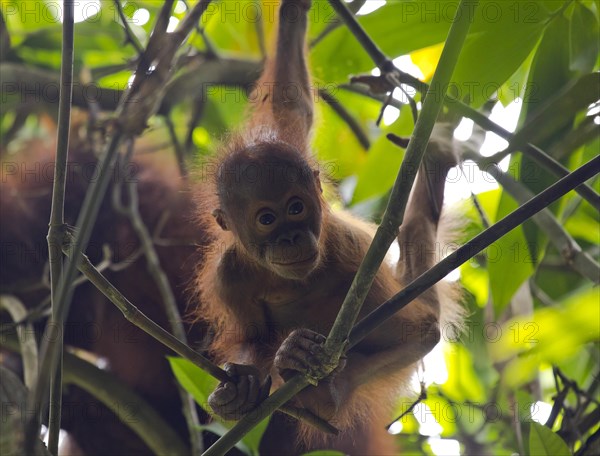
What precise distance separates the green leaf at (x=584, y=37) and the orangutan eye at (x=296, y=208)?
86cm

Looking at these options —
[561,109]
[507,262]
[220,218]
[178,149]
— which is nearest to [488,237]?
[561,109]

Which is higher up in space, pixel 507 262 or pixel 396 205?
pixel 507 262

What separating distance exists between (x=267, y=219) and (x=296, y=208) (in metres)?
0.10

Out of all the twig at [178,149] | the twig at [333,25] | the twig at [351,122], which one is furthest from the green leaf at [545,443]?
the twig at [178,149]

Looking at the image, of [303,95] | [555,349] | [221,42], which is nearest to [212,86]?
[221,42]

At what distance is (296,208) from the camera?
93.0 inches

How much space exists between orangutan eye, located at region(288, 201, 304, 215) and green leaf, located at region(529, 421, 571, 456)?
911mm

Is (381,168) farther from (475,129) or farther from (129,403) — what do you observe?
(129,403)

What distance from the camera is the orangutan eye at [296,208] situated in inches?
92.7

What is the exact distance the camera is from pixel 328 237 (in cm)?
262

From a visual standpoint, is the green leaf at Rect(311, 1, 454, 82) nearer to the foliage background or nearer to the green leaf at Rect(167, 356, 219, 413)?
the foliage background

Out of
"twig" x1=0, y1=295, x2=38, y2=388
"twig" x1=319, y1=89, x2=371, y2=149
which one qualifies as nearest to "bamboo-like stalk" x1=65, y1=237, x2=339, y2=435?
"twig" x1=0, y1=295, x2=38, y2=388

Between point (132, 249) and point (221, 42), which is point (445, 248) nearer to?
point (132, 249)

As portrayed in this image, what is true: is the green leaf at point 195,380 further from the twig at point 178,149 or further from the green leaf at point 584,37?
the twig at point 178,149
